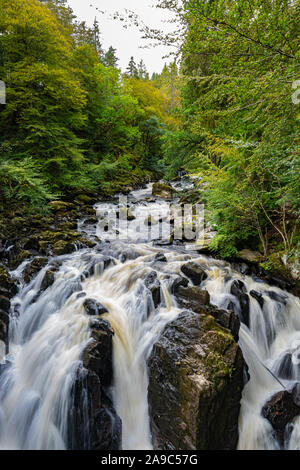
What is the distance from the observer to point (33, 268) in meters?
5.14

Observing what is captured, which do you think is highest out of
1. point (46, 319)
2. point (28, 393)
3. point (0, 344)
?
point (46, 319)

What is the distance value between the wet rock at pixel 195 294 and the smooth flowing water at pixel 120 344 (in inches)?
10.2

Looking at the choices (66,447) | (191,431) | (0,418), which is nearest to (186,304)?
(191,431)

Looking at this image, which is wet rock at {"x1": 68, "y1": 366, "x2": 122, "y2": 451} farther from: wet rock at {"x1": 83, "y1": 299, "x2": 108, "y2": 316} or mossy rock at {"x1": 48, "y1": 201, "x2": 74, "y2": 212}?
mossy rock at {"x1": 48, "y1": 201, "x2": 74, "y2": 212}

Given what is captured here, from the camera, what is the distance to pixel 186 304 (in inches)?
157

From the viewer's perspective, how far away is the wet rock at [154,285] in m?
4.20

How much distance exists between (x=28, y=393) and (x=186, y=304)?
2847 mm

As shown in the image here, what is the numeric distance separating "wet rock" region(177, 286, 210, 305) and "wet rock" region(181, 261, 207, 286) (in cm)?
71

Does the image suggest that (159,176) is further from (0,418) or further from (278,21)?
(0,418)

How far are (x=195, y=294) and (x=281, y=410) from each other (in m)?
1.96

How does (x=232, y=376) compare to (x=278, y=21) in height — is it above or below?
below

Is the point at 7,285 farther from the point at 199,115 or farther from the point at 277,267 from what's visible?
the point at 199,115

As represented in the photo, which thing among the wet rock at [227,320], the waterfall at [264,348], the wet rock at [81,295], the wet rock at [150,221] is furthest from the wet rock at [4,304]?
the wet rock at [150,221]
